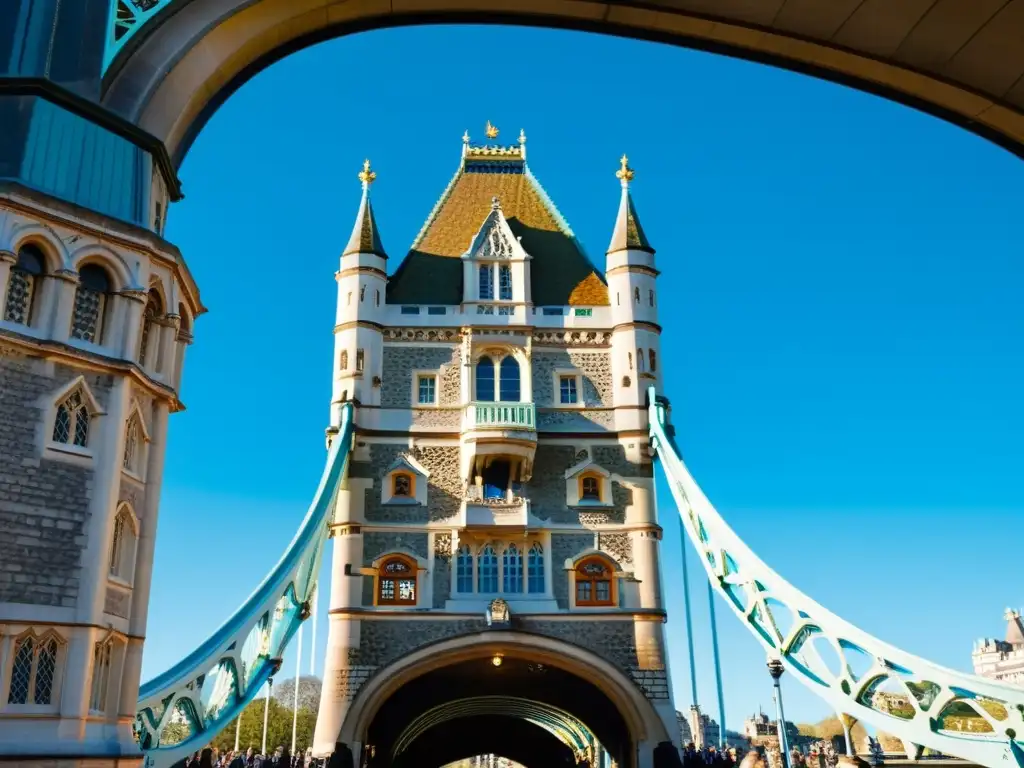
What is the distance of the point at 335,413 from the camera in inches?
945

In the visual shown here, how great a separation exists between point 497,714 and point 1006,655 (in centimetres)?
4540

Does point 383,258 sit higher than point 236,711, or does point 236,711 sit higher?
point 383,258

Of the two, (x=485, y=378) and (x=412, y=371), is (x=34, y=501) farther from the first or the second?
(x=485, y=378)

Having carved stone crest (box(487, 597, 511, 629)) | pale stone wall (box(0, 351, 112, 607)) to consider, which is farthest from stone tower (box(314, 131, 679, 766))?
pale stone wall (box(0, 351, 112, 607))

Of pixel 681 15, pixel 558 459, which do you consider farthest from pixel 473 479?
pixel 681 15

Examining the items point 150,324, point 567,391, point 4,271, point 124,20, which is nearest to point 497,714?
point 567,391

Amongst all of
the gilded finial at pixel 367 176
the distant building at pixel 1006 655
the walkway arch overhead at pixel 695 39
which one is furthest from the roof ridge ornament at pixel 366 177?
the distant building at pixel 1006 655

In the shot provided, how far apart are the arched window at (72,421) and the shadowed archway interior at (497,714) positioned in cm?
1542

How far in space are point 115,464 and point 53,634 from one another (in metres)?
1.61

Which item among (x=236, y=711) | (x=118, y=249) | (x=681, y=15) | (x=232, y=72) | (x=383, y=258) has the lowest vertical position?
(x=236, y=711)

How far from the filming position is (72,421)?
9.45 meters

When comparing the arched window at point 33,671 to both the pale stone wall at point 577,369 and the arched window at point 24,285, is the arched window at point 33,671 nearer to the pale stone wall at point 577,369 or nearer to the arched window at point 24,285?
the arched window at point 24,285

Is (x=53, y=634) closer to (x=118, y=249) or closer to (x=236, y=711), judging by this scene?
(x=118, y=249)

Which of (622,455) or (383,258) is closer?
(622,455)
